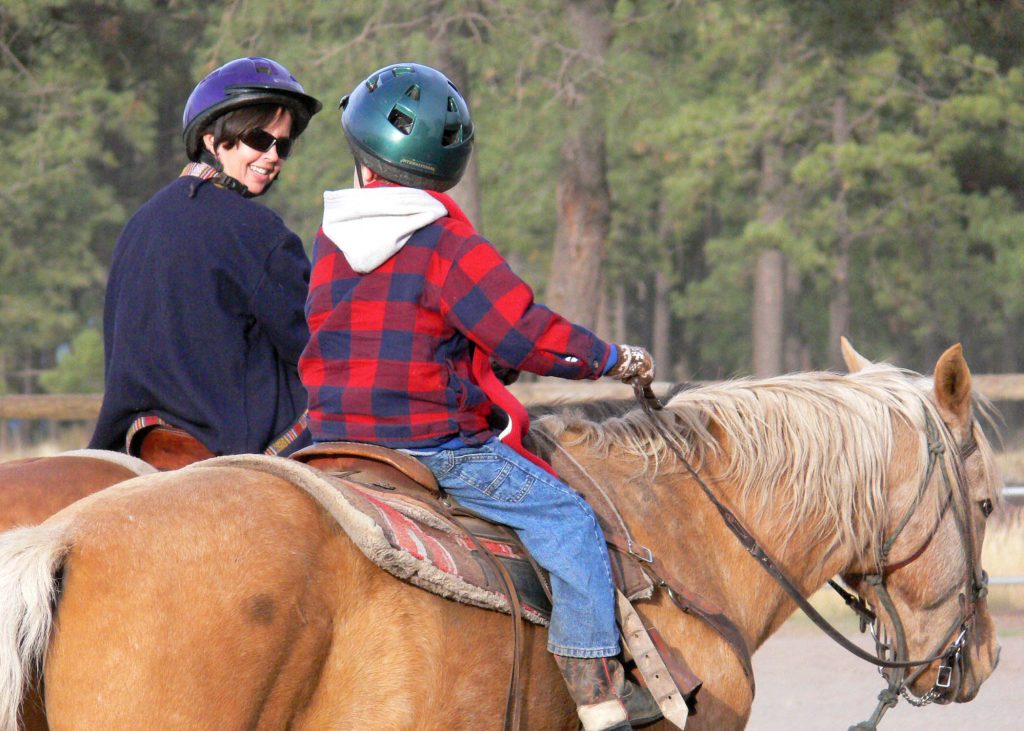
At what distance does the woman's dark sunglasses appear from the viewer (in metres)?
4.24

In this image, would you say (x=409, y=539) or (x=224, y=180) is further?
(x=224, y=180)

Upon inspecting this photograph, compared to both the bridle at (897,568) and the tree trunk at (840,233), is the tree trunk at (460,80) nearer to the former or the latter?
the tree trunk at (840,233)

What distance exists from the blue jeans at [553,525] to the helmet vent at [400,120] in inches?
33.6

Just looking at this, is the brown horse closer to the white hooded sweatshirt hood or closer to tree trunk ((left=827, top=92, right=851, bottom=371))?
the white hooded sweatshirt hood

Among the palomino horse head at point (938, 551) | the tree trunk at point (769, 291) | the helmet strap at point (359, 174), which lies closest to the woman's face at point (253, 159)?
the helmet strap at point (359, 174)

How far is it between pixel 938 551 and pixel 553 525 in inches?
54.5

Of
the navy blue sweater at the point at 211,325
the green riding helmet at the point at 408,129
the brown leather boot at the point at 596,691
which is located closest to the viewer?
the brown leather boot at the point at 596,691

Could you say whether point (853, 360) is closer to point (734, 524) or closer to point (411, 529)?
point (734, 524)

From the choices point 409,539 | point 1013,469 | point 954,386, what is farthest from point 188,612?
point 1013,469

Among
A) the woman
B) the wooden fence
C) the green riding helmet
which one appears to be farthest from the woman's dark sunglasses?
the wooden fence

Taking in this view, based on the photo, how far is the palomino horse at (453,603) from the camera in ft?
8.25

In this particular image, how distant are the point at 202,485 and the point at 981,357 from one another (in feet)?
116

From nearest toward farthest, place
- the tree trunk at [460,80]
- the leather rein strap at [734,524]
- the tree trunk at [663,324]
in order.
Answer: the leather rein strap at [734,524] → the tree trunk at [460,80] → the tree trunk at [663,324]

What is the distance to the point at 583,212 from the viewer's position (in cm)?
1734
